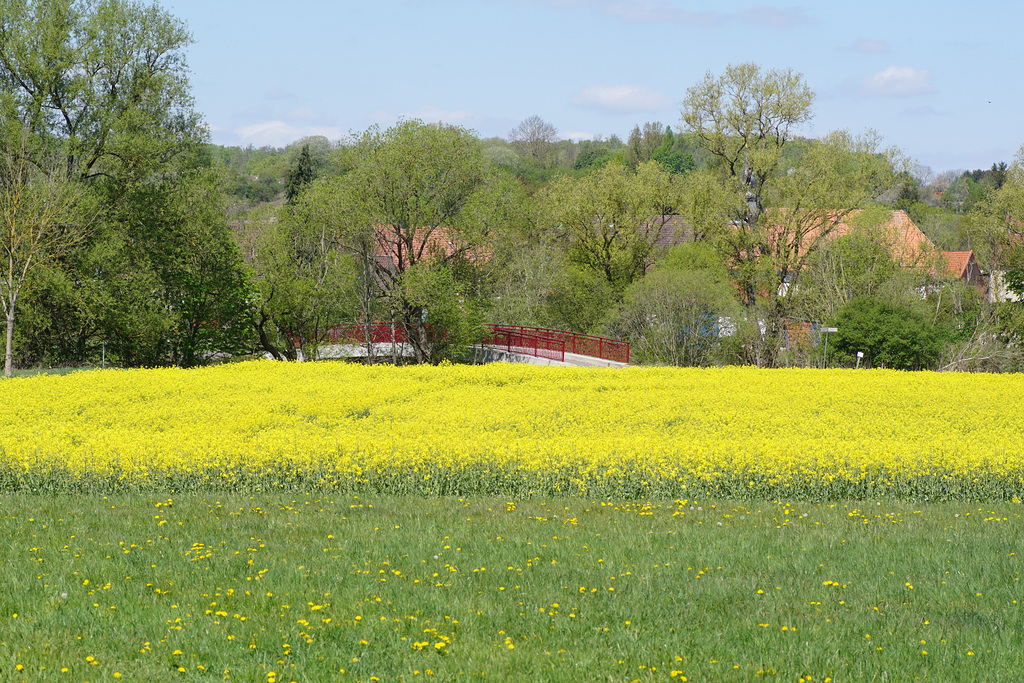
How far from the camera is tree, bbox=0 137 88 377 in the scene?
22266 millimetres

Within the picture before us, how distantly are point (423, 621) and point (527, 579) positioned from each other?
124 cm

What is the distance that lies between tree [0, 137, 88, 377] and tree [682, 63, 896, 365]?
2532cm

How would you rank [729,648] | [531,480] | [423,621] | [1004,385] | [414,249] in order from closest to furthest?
[729,648]
[423,621]
[531,480]
[1004,385]
[414,249]

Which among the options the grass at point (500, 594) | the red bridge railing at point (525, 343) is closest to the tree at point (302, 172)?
the red bridge railing at point (525, 343)

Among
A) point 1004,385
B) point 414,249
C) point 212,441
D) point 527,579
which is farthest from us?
point 414,249

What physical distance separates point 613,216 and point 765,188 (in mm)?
7244

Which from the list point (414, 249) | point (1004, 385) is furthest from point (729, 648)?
point (414, 249)

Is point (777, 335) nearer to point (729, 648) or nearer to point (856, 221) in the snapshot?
point (856, 221)

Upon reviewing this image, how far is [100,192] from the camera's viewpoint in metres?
25.3

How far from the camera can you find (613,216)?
41562 mm

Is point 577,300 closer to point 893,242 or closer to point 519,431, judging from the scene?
point 893,242

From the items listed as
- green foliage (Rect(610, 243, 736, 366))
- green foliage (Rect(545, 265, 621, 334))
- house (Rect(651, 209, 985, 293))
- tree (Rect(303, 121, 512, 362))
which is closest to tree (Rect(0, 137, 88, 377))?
tree (Rect(303, 121, 512, 362))

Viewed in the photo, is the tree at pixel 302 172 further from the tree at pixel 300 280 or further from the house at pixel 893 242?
the tree at pixel 300 280

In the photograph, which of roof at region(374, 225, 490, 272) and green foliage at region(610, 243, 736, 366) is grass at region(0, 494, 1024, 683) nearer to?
roof at region(374, 225, 490, 272)
